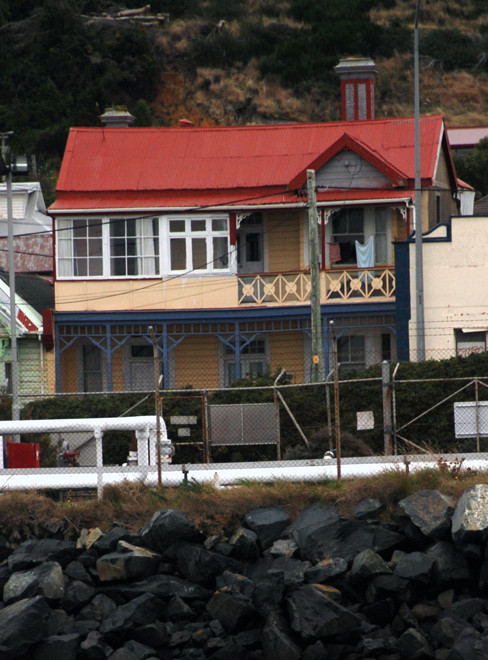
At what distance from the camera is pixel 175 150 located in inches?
1292

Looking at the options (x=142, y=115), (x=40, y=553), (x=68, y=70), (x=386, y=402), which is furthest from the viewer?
(x=68, y=70)

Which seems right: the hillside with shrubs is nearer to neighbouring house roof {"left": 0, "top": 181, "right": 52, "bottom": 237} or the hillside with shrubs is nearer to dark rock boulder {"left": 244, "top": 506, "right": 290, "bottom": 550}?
neighbouring house roof {"left": 0, "top": 181, "right": 52, "bottom": 237}

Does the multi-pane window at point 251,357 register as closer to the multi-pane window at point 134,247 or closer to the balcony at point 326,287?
the balcony at point 326,287

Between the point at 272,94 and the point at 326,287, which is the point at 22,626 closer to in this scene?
the point at 326,287

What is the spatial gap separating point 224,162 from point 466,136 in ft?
92.9

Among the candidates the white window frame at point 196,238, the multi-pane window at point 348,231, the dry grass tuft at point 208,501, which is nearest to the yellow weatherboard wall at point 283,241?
the multi-pane window at point 348,231

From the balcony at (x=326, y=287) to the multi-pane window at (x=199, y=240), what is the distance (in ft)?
3.53

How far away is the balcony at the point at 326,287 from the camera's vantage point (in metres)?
30.0

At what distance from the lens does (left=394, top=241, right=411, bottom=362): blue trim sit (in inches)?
1130

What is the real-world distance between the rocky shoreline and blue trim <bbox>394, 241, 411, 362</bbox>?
46.6 feet

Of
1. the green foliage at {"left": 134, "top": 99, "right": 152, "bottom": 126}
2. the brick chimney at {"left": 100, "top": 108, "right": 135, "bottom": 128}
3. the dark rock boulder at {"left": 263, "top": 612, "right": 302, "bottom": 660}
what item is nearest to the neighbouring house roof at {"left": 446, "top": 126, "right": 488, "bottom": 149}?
the green foliage at {"left": 134, "top": 99, "right": 152, "bottom": 126}

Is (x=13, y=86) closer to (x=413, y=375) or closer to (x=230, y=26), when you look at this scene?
(x=230, y=26)

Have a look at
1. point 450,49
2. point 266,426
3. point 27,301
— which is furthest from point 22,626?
point 450,49

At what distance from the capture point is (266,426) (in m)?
21.2
